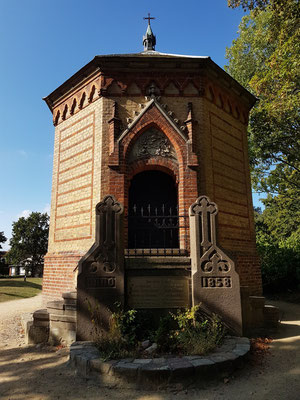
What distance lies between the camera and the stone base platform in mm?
3861

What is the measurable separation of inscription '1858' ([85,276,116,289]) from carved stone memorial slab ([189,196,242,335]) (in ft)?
5.20

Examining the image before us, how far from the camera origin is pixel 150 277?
18.4 ft

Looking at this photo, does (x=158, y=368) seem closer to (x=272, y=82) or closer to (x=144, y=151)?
(x=144, y=151)

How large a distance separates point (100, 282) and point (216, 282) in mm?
2249

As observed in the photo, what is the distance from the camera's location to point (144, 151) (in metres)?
8.19

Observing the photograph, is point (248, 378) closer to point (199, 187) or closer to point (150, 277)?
point (150, 277)

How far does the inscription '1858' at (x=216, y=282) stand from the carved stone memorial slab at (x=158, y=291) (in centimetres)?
37

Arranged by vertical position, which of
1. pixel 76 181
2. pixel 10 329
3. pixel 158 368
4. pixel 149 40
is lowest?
pixel 10 329

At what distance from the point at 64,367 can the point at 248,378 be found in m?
2.89

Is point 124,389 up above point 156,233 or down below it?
below

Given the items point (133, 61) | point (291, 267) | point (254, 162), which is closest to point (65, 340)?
point (133, 61)

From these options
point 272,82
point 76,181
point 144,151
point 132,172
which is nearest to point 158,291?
point 132,172

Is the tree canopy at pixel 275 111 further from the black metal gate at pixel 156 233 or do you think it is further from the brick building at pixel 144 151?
the black metal gate at pixel 156 233

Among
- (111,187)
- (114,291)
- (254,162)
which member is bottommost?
(114,291)
